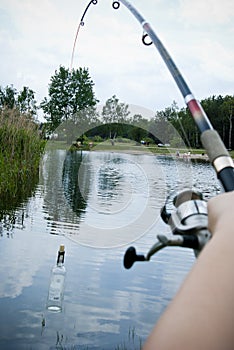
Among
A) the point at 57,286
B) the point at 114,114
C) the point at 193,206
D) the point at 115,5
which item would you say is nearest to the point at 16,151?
the point at 57,286

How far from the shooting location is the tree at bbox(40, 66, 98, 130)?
22984 millimetres

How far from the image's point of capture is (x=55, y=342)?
2.90m

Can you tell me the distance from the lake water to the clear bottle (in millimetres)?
50

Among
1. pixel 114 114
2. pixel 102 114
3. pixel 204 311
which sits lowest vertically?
pixel 204 311

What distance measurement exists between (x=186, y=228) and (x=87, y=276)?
3534 mm

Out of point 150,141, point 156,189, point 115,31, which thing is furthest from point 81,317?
point 156,189

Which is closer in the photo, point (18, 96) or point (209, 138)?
point (209, 138)

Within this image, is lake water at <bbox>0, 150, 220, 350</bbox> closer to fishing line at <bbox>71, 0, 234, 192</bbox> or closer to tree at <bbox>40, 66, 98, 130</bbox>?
fishing line at <bbox>71, 0, 234, 192</bbox>

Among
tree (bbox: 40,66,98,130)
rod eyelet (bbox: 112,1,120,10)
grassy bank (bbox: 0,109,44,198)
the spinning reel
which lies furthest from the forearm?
tree (bbox: 40,66,98,130)

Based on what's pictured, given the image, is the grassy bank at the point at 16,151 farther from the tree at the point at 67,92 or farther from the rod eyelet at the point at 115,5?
the tree at the point at 67,92

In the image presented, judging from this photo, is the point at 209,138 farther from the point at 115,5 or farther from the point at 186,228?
the point at 115,5

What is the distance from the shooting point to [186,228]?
696 millimetres

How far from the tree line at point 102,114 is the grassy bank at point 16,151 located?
63cm

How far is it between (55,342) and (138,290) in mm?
1122
